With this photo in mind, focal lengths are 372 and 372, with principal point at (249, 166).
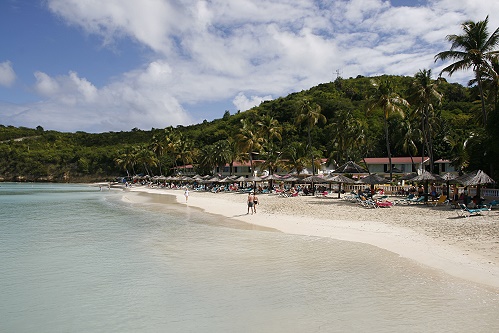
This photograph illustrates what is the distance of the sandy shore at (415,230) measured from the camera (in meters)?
10.1

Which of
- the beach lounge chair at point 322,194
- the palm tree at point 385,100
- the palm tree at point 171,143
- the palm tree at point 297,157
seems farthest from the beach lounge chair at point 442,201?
the palm tree at point 171,143

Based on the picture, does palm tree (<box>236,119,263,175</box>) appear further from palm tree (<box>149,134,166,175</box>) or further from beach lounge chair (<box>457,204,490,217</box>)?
palm tree (<box>149,134,166,175</box>)

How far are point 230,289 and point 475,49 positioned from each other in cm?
2407

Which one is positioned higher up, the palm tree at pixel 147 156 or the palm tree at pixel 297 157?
the palm tree at pixel 147 156

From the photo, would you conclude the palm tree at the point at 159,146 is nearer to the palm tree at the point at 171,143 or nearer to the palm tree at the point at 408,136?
the palm tree at the point at 171,143

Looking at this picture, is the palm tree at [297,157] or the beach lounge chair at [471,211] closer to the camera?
the beach lounge chair at [471,211]

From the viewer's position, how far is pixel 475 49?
24.2 meters

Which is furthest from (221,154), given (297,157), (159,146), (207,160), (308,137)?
(159,146)

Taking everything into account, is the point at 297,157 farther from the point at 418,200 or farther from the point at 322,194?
the point at 418,200

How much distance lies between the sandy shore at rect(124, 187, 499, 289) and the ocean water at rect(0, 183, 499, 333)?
805 millimetres

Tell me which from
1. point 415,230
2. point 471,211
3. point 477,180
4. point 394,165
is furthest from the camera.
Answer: point 394,165

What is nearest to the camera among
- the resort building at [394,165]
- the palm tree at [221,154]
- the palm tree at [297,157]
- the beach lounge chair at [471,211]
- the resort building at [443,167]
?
the beach lounge chair at [471,211]

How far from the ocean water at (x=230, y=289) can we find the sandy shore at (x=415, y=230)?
805 mm

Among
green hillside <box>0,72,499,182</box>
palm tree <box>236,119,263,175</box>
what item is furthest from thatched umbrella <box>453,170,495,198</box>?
palm tree <box>236,119,263,175</box>
